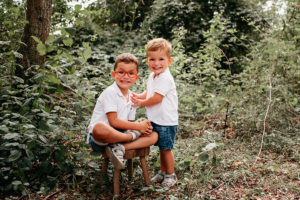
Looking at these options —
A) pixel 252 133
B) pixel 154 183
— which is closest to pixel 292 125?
pixel 252 133

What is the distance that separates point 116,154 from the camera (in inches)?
101

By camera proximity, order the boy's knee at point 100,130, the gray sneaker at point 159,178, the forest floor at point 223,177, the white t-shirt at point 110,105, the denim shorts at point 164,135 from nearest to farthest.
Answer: the boy's knee at point 100,130 < the white t-shirt at point 110,105 < the forest floor at point 223,177 < the denim shorts at point 164,135 < the gray sneaker at point 159,178

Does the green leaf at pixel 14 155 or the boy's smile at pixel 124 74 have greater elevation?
the boy's smile at pixel 124 74

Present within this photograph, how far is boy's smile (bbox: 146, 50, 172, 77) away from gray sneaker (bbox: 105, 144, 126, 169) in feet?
2.86

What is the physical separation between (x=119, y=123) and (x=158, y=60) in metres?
0.77

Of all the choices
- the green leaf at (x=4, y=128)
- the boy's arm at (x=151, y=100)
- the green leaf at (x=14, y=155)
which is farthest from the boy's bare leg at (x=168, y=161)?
the green leaf at (x=4, y=128)

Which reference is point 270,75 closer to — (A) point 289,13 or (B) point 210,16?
(A) point 289,13

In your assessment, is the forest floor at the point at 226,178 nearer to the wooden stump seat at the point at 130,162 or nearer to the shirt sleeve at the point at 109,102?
the wooden stump seat at the point at 130,162

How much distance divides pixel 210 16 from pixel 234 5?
2.67 feet

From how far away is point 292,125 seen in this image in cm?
459

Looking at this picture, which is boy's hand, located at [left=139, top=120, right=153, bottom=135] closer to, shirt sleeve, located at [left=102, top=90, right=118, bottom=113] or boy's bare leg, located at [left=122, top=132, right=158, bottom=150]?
boy's bare leg, located at [left=122, top=132, right=158, bottom=150]

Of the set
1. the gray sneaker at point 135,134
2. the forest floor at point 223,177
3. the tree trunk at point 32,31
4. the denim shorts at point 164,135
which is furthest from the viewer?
the tree trunk at point 32,31

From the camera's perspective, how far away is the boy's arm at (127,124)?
2617mm

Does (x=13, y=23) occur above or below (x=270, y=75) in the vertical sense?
above
